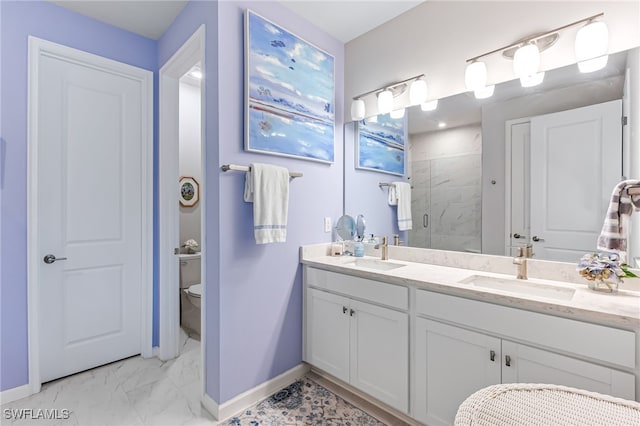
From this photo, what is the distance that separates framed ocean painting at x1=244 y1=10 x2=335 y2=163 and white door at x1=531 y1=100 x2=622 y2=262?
1.33 m

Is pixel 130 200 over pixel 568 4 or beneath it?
beneath

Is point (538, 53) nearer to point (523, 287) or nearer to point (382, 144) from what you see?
point (382, 144)

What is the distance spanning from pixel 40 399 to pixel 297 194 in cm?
207

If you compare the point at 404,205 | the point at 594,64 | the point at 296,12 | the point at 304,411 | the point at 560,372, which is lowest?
the point at 304,411

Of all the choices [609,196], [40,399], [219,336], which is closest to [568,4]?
[609,196]

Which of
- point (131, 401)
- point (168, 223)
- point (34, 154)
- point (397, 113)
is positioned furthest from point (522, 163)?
point (34, 154)

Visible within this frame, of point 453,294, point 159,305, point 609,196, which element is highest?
point 609,196

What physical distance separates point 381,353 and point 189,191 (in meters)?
2.92

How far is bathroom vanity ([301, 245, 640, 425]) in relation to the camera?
3.66ft

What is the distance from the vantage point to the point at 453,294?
1.45 m

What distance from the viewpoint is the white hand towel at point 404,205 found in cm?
218

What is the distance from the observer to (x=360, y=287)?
1.83 metres

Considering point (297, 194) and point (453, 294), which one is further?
point (297, 194)

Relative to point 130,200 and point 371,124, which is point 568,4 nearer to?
point 371,124
